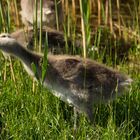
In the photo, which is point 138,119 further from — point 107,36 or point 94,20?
point 94,20

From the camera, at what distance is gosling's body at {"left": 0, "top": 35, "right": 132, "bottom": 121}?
14.4ft

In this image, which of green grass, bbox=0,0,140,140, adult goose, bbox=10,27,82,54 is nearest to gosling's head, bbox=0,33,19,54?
green grass, bbox=0,0,140,140

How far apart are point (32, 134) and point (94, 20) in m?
4.54

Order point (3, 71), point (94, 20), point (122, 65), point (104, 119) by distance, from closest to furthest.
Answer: point (104, 119) < point (3, 71) < point (122, 65) < point (94, 20)

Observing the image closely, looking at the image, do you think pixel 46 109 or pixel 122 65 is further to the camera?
pixel 122 65

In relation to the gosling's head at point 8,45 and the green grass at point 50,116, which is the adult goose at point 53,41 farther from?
the gosling's head at point 8,45

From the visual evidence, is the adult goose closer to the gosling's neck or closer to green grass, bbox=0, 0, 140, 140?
green grass, bbox=0, 0, 140, 140

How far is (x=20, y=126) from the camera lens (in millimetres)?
4434

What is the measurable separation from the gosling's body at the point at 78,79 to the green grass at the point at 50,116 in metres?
0.13

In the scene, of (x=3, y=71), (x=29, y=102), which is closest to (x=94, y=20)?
(x=3, y=71)

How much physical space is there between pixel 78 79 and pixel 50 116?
0.43 meters

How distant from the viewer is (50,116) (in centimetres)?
460

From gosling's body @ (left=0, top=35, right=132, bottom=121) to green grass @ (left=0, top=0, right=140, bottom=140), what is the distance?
0.13 metres

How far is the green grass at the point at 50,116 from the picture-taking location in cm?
437
